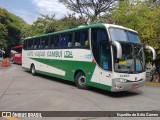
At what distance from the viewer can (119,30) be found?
36.6 feet

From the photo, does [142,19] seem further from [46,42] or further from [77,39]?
[77,39]

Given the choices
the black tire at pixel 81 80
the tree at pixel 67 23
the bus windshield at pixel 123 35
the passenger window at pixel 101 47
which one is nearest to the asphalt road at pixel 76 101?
the black tire at pixel 81 80

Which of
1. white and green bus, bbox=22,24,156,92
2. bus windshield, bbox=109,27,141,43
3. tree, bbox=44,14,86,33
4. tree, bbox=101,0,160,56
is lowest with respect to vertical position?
white and green bus, bbox=22,24,156,92

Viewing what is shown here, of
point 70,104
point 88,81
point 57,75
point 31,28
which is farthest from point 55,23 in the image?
point 70,104

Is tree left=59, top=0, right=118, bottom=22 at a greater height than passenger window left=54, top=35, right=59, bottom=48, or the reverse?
tree left=59, top=0, right=118, bottom=22

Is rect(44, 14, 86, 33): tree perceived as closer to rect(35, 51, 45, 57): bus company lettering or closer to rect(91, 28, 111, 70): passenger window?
rect(35, 51, 45, 57): bus company lettering

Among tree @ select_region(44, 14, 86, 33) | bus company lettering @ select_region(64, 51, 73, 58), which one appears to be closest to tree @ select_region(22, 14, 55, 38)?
tree @ select_region(44, 14, 86, 33)

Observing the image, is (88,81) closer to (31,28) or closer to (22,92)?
(22,92)

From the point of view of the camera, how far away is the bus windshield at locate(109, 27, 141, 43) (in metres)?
10.8

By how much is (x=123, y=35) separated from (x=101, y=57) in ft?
4.58

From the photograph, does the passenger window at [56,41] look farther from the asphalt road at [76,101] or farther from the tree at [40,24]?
the tree at [40,24]

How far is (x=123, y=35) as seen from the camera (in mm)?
11125

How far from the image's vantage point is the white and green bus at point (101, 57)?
10453 millimetres

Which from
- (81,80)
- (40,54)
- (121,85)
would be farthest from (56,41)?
(121,85)
